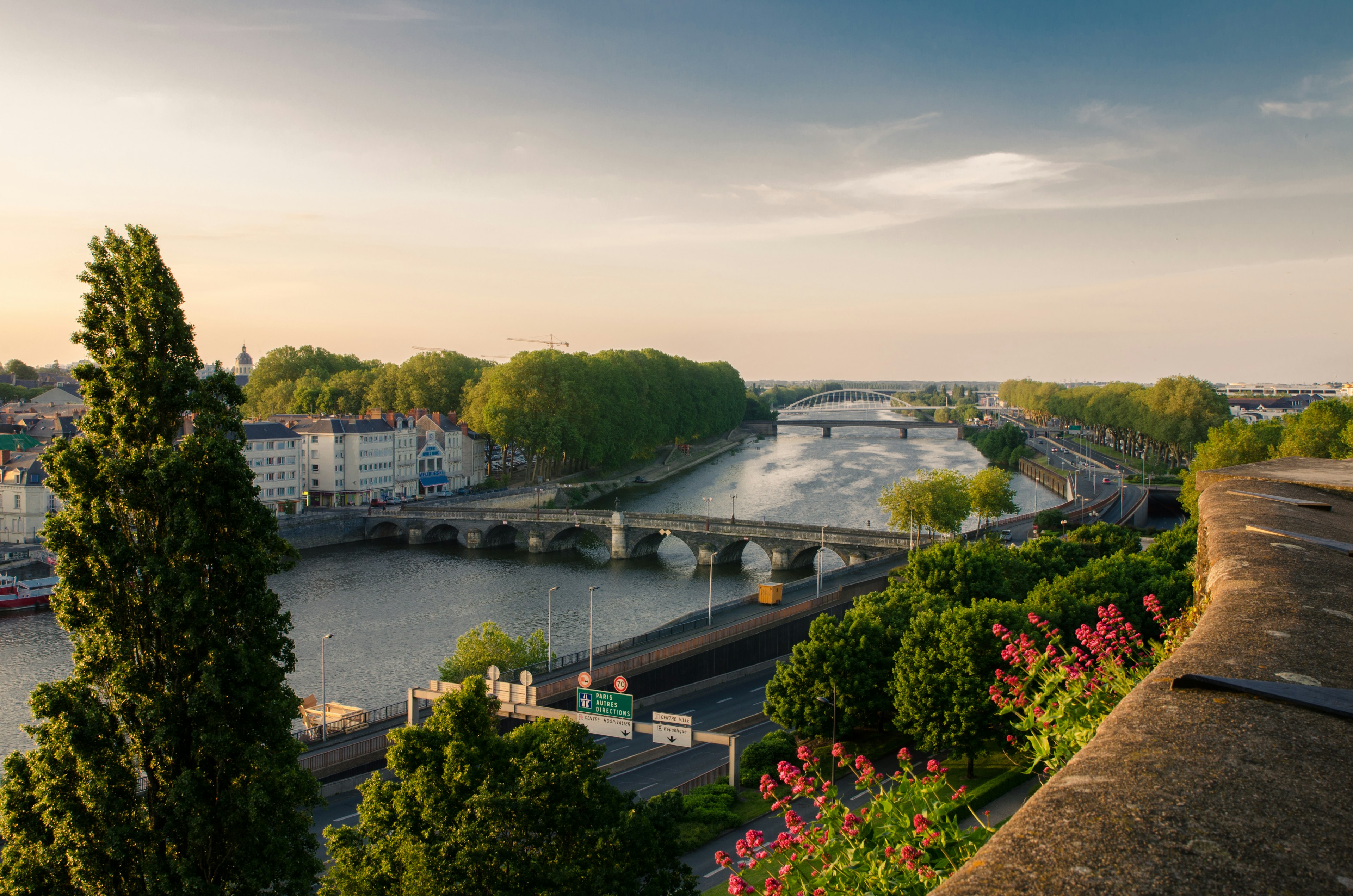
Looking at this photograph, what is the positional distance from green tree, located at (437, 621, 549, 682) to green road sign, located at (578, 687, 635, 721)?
6.11 meters

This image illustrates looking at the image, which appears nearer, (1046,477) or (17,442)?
(17,442)

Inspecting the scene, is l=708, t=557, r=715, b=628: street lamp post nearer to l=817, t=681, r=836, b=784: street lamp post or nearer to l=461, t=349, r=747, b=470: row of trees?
l=817, t=681, r=836, b=784: street lamp post

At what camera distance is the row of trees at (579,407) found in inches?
3415

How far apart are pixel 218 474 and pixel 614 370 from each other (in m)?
91.6

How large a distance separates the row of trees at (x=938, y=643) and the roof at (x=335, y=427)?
53632 millimetres

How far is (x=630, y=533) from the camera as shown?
62719mm

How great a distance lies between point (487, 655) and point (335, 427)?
49969 mm

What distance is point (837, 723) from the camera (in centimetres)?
2727

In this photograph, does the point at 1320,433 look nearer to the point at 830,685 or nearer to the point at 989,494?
the point at 989,494

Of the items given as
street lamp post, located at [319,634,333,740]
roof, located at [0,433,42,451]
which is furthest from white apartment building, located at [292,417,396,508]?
street lamp post, located at [319,634,333,740]

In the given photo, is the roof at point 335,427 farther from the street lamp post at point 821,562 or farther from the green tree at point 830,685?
the green tree at point 830,685

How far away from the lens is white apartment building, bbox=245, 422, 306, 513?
7094cm

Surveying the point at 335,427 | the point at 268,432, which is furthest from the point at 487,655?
the point at 335,427

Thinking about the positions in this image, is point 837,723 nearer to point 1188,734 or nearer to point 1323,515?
point 1323,515
